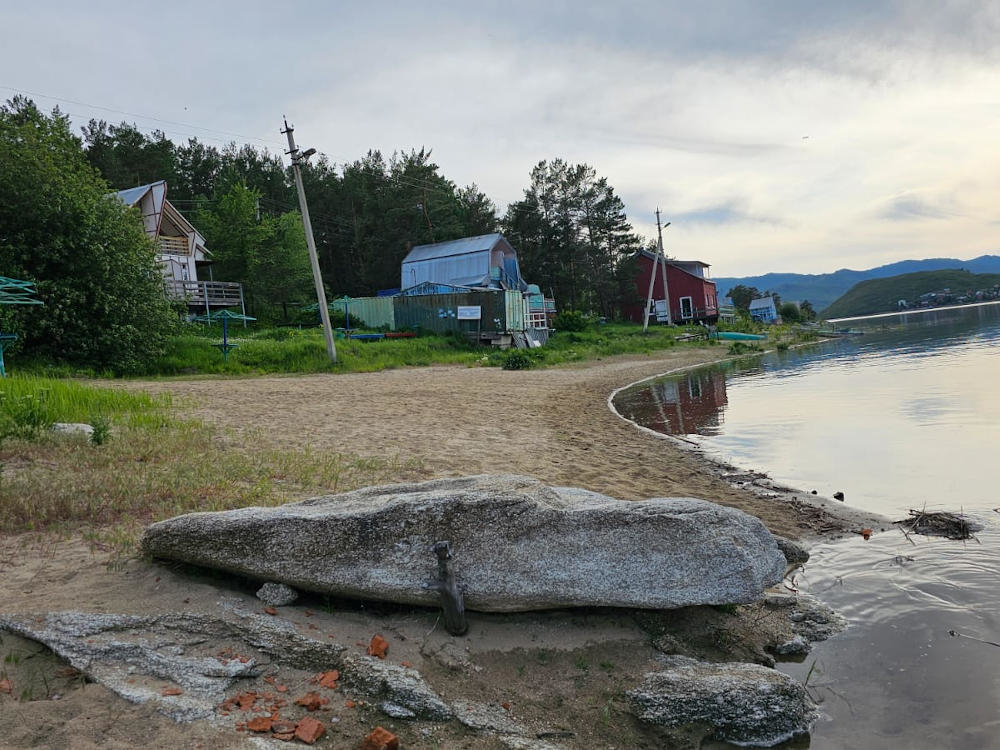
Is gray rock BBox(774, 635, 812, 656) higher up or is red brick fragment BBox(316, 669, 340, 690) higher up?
red brick fragment BBox(316, 669, 340, 690)

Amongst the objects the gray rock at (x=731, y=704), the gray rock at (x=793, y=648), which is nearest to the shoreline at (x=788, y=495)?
the gray rock at (x=793, y=648)

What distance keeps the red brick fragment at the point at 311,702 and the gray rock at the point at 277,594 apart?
3.38 feet

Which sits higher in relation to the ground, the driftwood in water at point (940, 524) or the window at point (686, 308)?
the window at point (686, 308)

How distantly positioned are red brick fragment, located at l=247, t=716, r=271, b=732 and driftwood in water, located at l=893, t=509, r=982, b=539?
24.2 ft

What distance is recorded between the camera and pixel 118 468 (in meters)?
7.92

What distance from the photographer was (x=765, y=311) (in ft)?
274

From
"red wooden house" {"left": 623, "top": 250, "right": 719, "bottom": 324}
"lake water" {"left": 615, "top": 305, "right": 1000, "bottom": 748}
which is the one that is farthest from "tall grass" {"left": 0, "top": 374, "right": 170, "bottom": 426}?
"red wooden house" {"left": 623, "top": 250, "right": 719, "bottom": 324}

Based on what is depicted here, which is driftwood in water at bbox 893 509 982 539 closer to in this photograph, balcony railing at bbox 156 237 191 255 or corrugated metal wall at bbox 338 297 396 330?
corrugated metal wall at bbox 338 297 396 330

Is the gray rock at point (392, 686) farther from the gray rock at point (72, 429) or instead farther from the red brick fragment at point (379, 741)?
the gray rock at point (72, 429)

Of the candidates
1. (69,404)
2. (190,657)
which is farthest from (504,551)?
(69,404)

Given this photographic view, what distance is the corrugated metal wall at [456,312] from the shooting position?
37312mm

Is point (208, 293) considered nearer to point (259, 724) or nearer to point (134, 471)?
point (134, 471)

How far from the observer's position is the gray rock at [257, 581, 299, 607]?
4.66 m

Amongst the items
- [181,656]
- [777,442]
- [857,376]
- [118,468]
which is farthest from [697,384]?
[181,656]
